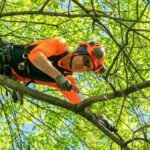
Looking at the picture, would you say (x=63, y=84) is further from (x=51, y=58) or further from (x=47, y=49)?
(x=51, y=58)

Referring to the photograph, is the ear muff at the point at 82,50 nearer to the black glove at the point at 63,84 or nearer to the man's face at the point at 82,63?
the man's face at the point at 82,63

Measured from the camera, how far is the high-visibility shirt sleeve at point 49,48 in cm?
372

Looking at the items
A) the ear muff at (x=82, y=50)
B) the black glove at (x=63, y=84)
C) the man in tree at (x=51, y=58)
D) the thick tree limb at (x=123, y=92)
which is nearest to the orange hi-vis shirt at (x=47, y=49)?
the man in tree at (x=51, y=58)

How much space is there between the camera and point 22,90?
10.8 ft

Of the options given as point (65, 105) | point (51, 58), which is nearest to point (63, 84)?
point (65, 105)

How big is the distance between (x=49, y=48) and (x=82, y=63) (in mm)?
356

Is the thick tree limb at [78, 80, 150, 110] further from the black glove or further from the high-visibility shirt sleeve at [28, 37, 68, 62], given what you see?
the high-visibility shirt sleeve at [28, 37, 68, 62]

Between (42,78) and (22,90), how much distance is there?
0.96 metres

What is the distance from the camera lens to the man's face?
12.8 feet

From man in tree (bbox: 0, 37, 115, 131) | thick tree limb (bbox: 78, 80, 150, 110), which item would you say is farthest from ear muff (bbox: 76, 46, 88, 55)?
thick tree limb (bbox: 78, 80, 150, 110)

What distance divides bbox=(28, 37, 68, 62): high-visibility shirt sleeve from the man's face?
0.20m

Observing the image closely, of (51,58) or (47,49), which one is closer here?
Answer: (47,49)

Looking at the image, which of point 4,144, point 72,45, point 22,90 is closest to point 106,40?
point 72,45

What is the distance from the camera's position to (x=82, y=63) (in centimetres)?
395
